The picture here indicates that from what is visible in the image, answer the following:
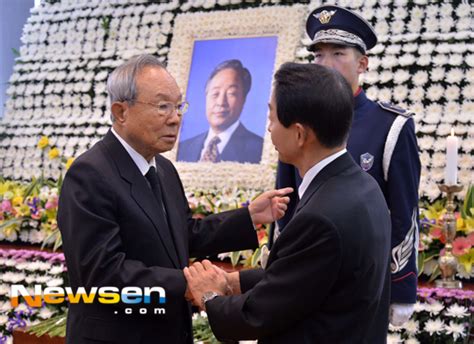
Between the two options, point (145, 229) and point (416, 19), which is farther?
point (416, 19)

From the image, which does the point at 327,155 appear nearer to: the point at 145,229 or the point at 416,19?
the point at 145,229

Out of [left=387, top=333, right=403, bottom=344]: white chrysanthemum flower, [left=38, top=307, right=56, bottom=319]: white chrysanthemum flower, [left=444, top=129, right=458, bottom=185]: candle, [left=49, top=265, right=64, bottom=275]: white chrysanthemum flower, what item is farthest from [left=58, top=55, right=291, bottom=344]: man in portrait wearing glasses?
[left=49, top=265, right=64, bottom=275]: white chrysanthemum flower

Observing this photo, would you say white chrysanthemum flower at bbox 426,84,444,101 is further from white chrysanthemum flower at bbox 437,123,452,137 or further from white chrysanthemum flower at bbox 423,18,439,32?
white chrysanthemum flower at bbox 423,18,439,32

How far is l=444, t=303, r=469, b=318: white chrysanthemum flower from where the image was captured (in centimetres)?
340

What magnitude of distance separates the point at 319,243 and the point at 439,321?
81.2 inches

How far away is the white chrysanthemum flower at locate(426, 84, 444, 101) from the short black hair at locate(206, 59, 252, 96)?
1.76m

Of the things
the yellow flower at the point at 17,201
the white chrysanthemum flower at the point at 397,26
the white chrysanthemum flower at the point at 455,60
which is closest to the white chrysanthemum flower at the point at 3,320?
the yellow flower at the point at 17,201

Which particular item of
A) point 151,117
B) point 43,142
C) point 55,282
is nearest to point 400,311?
point 151,117

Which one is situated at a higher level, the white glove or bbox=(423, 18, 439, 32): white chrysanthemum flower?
bbox=(423, 18, 439, 32): white chrysanthemum flower

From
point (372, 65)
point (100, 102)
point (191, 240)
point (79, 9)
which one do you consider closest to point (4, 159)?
point (100, 102)

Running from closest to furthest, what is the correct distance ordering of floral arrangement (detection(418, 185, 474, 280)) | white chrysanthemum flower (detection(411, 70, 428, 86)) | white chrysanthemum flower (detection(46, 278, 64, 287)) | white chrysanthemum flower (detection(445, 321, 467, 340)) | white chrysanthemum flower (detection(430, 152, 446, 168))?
white chrysanthemum flower (detection(445, 321, 467, 340)), floral arrangement (detection(418, 185, 474, 280)), white chrysanthemum flower (detection(46, 278, 64, 287)), white chrysanthemum flower (detection(430, 152, 446, 168)), white chrysanthemum flower (detection(411, 70, 428, 86))

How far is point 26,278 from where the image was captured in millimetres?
4805

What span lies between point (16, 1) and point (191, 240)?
24.1 feet

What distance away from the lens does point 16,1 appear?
890cm
